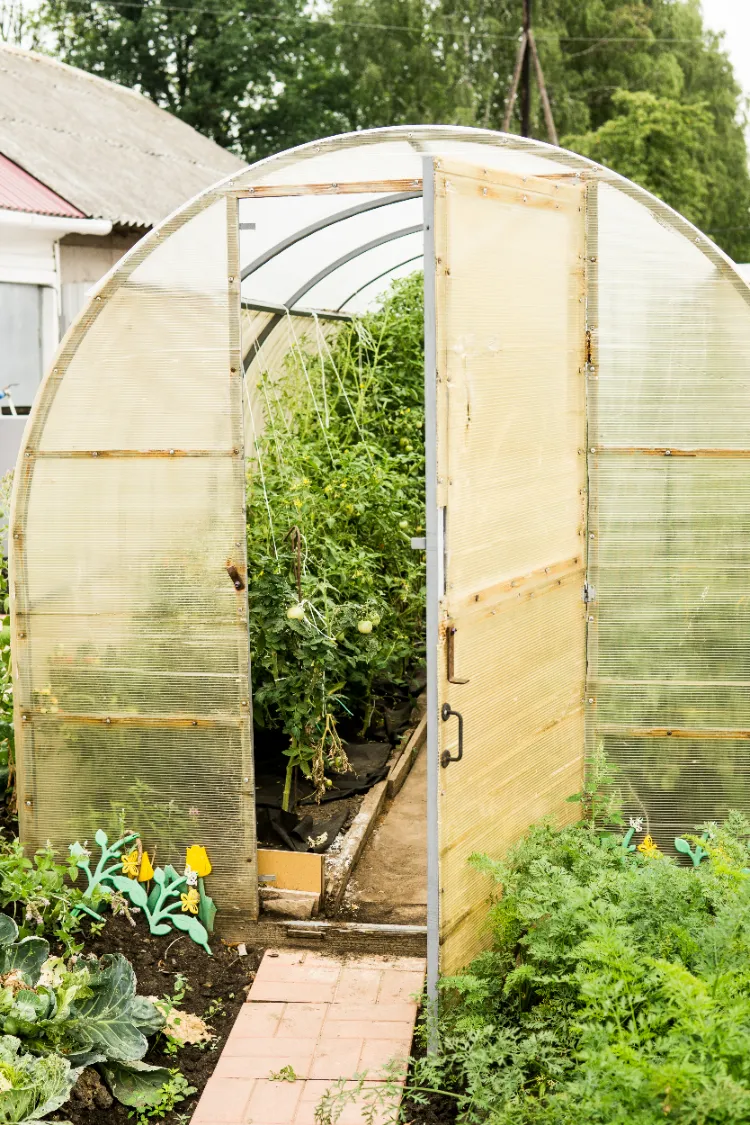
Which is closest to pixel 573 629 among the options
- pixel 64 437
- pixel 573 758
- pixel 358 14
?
pixel 573 758

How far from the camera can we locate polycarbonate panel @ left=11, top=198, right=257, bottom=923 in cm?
459

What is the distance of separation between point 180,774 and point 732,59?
30.4 m

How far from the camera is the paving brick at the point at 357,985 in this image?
4469mm

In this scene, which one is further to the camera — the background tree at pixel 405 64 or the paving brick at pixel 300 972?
the background tree at pixel 405 64

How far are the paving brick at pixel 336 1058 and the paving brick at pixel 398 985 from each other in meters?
0.30

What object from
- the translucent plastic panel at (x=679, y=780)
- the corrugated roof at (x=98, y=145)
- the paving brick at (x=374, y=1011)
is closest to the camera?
the paving brick at (x=374, y=1011)

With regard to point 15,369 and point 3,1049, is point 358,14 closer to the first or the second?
point 15,369

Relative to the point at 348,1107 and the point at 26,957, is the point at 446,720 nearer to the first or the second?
the point at 348,1107

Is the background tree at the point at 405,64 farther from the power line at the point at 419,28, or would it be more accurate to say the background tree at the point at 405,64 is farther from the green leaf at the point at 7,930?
the green leaf at the point at 7,930

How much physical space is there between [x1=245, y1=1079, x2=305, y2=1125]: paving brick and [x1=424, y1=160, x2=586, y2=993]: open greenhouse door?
0.64 meters

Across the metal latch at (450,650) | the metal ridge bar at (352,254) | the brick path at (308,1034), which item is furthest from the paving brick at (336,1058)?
the metal ridge bar at (352,254)

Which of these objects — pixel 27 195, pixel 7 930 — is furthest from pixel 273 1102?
pixel 27 195

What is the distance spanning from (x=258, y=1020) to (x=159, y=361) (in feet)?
8.19

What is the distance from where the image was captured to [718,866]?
11.3 ft
